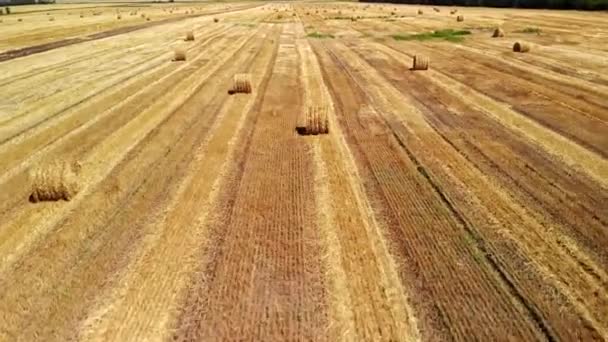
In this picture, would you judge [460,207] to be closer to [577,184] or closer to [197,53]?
[577,184]

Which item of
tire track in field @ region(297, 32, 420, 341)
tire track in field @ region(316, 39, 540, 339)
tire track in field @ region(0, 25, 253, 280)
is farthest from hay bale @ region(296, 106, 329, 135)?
tire track in field @ region(0, 25, 253, 280)

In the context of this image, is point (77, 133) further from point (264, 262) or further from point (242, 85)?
point (264, 262)

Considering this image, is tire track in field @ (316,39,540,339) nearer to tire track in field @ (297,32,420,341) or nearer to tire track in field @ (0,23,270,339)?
tire track in field @ (297,32,420,341)

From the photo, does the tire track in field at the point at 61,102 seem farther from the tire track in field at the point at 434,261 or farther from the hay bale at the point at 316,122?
the tire track in field at the point at 434,261

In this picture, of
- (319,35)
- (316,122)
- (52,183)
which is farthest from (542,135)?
(319,35)

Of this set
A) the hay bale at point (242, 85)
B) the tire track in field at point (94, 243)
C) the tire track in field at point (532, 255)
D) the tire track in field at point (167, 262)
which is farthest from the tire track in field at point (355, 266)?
the hay bale at point (242, 85)

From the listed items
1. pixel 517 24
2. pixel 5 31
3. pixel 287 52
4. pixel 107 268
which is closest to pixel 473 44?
pixel 287 52
